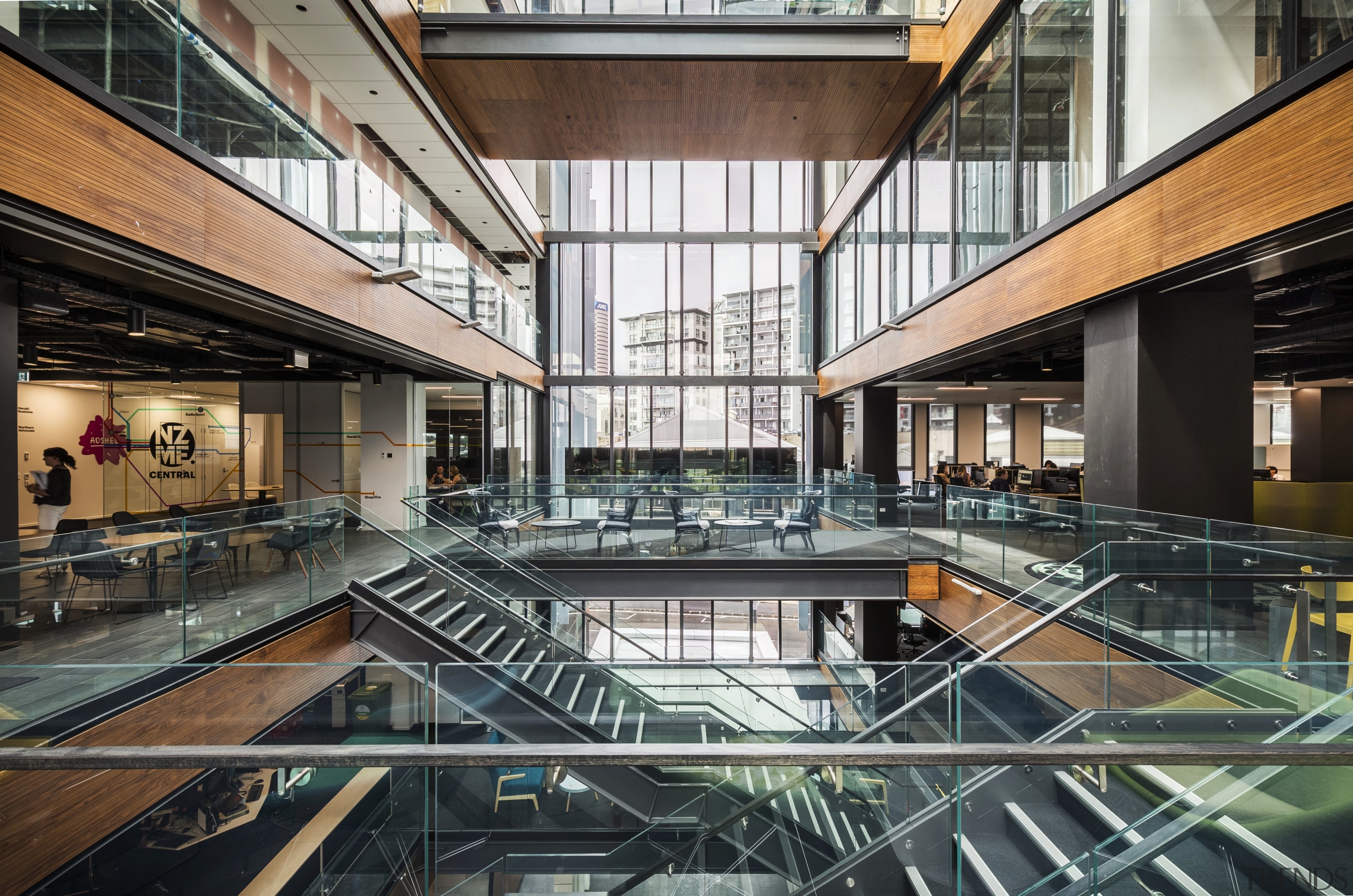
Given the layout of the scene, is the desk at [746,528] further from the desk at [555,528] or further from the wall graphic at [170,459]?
the wall graphic at [170,459]

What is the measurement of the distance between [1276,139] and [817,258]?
662 inches

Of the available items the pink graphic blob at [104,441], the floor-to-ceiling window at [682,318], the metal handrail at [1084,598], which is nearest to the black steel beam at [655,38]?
the metal handrail at [1084,598]

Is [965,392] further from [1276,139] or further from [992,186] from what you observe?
[1276,139]

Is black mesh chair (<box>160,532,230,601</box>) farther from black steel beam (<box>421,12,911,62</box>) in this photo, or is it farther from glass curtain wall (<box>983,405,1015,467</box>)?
glass curtain wall (<box>983,405,1015,467</box>)

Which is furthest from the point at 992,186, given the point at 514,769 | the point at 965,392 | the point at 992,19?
the point at 965,392

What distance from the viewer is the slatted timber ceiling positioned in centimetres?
1011

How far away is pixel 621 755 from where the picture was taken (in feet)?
5.72

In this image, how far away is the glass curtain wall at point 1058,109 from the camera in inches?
183

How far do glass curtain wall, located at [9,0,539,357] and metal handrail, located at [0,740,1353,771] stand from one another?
14.1 ft

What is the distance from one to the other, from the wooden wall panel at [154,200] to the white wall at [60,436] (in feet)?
36.0

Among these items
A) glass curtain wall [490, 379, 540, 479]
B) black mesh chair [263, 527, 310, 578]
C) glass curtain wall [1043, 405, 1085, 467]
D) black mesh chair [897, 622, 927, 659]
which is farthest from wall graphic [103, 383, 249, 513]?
glass curtain wall [1043, 405, 1085, 467]

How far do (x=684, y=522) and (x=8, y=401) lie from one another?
7936 mm

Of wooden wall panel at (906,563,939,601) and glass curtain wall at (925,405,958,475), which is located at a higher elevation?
glass curtain wall at (925,405,958,475)

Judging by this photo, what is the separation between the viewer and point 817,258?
20.5 meters
